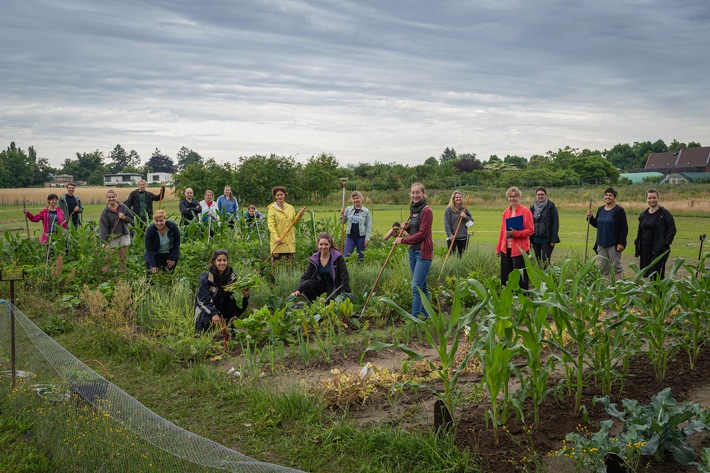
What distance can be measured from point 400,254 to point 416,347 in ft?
13.4

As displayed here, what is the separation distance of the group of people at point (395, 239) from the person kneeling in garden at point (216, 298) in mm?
11

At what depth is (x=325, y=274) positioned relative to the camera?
7945mm

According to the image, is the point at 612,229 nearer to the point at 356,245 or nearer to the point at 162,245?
→ the point at 356,245

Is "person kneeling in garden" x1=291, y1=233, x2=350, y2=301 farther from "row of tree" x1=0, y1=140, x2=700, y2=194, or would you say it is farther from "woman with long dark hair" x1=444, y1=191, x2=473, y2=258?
"row of tree" x1=0, y1=140, x2=700, y2=194

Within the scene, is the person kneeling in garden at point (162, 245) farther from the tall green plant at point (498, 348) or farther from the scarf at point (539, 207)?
the tall green plant at point (498, 348)

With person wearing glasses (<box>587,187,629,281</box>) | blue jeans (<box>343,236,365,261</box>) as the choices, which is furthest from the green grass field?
blue jeans (<box>343,236,365,261</box>)

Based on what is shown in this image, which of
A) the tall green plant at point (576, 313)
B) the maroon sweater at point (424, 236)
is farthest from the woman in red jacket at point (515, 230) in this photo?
the tall green plant at point (576, 313)

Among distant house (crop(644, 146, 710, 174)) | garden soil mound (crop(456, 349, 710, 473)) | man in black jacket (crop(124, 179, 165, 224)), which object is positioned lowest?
garden soil mound (crop(456, 349, 710, 473))

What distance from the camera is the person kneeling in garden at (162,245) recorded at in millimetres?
8570

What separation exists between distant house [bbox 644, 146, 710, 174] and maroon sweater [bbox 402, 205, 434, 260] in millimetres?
81545

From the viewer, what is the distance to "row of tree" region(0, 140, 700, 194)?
90.2ft

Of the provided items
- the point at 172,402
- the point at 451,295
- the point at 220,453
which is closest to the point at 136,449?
the point at 220,453

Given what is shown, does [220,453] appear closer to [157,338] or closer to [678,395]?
[678,395]

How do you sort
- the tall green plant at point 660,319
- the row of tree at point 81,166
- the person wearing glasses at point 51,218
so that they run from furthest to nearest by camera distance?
the row of tree at point 81,166
the person wearing glasses at point 51,218
the tall green plant at point 660,319
